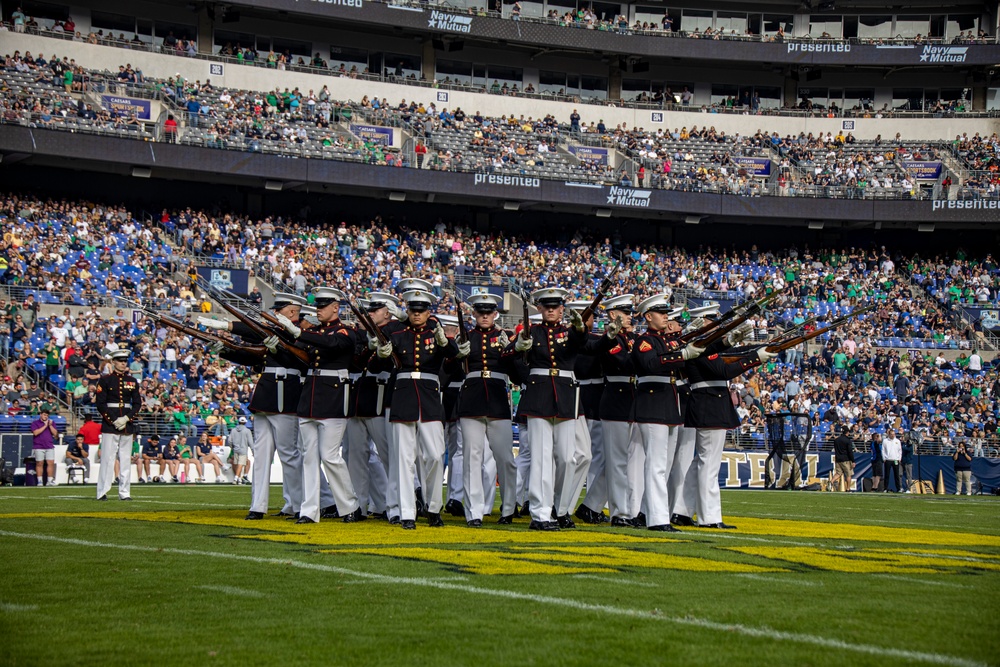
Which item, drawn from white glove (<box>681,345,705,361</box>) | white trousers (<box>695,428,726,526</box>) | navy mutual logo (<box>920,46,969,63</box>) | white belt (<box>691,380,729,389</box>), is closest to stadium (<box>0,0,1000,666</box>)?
white belt (<box>691,380,729,389</box>)

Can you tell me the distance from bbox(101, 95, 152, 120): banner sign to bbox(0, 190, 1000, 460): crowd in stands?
127 inches

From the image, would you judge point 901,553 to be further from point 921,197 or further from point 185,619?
point 921,197

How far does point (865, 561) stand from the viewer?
30.6 feet

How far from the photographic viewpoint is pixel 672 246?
46.9 m

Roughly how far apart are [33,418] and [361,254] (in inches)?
593

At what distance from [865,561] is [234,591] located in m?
4.91

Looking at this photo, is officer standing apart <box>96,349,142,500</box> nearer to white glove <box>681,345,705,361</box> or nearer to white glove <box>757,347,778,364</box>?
white glove <box>681,345,705,361</box>

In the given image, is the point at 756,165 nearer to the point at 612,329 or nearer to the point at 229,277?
the point at 229,277

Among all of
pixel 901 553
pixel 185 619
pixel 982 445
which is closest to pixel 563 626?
pixel 185 619

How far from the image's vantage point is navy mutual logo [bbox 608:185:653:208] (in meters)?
43.7

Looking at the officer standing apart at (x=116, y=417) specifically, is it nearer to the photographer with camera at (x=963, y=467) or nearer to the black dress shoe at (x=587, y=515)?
the black dress shoe at (x=587, y=515)

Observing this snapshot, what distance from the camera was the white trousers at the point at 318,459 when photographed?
12.5 m

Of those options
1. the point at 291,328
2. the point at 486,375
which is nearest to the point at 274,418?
the point at 291,328

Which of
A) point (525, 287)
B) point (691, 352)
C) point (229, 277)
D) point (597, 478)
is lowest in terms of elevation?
point (597, 478)
